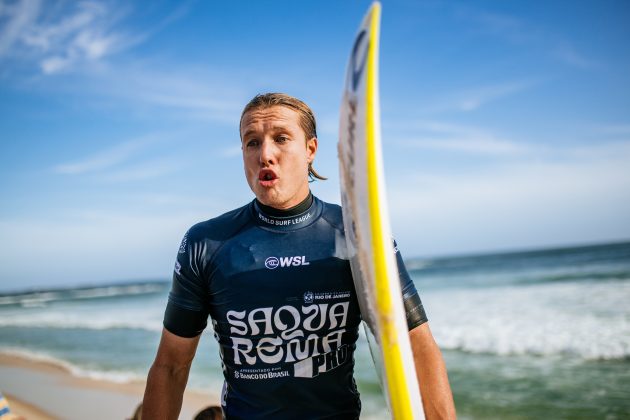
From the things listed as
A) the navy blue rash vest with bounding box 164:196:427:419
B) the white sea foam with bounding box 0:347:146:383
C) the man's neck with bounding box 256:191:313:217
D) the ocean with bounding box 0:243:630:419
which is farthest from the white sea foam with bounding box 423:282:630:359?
the man's neck with bounding box 256:191:313:217

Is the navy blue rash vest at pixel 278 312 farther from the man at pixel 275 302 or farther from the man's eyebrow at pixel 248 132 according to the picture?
the man's eyebrow at pixel 248 132

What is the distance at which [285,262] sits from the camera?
178cm

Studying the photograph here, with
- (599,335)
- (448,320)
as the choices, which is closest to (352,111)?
(599,335)

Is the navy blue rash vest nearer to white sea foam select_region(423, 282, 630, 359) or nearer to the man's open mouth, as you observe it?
the man's open mouth

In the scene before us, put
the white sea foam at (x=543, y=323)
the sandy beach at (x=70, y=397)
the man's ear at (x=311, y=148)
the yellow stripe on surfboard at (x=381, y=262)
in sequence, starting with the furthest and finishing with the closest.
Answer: the white sea foam at (x=543, y=323)
the sandy beach at (x=70, y=397)
the man's ear at (x=311, y=148)
the yellow stripe on surfboard at (x=381, y=262)

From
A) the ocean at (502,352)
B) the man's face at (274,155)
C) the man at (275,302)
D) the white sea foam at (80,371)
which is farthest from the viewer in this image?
the white sea foam at (80,371)

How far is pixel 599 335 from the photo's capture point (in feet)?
31.9

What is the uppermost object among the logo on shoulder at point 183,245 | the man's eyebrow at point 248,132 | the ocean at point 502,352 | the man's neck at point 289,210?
the man's eyebrow at point 248,132

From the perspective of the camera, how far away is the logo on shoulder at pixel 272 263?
5.83ft

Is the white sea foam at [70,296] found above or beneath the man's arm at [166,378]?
above

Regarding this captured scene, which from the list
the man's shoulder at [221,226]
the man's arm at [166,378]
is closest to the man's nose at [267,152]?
the man's shoulder at [221,226]

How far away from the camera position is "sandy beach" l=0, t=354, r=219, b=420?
6766 mm

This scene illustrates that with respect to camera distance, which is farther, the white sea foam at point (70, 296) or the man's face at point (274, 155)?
the white sea foam at point (70, 296)

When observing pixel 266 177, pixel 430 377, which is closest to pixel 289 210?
pixel 266 177
